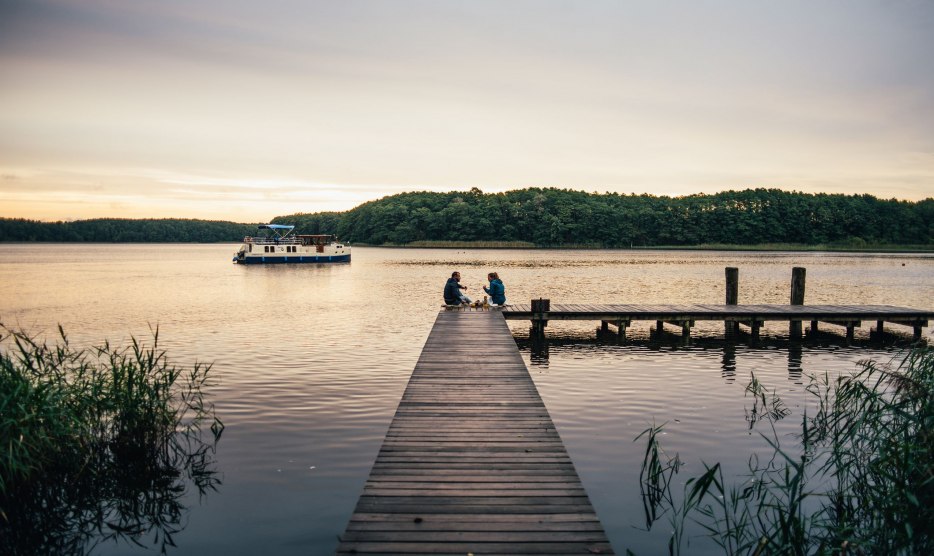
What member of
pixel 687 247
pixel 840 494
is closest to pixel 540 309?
pixel 840 494

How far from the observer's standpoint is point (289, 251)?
71.9 metres

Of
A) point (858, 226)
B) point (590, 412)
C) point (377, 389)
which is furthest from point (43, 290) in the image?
point (858, 226)

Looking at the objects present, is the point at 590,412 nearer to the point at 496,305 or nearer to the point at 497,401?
the point at 497,401

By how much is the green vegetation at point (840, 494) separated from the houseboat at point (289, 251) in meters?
66.0

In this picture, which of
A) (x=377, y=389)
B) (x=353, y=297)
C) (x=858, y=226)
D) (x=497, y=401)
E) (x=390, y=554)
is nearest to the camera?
(x=390, y=554)

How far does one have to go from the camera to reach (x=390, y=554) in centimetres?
481

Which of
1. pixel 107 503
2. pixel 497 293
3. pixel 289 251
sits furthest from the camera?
pixel 289 251

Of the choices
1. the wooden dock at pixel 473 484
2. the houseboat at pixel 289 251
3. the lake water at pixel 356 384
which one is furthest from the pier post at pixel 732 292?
the houseboat at pixel 289 251

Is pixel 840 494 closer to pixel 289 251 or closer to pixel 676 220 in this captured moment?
pixel 289 251

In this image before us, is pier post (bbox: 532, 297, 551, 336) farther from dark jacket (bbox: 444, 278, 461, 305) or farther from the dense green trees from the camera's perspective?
the dense green trees

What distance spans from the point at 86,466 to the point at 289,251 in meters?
66.1

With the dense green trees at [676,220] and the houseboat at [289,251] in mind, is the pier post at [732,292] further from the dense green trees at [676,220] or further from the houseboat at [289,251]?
the dense green trees at [676,220]

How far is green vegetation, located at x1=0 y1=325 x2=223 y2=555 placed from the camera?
22.8ft

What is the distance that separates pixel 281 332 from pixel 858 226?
462 ft
